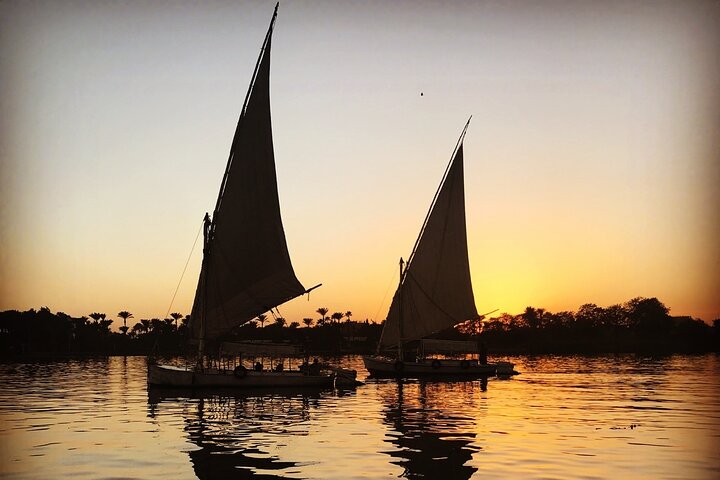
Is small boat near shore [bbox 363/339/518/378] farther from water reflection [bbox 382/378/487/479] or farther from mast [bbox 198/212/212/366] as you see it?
mast [bbox 198/212/212/366]

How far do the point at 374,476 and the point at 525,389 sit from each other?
33392 millimetres

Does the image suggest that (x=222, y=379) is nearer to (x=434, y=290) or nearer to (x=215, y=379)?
(x=215, y=379)

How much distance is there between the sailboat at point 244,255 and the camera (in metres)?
45.2

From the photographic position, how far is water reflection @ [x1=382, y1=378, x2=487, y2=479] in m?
Result: 20.1

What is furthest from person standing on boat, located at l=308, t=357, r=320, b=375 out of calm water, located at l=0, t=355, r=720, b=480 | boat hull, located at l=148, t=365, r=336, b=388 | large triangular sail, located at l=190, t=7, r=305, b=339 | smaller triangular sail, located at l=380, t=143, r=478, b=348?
smaller triangular sail, located at l=380, t=143, r=478, b=348

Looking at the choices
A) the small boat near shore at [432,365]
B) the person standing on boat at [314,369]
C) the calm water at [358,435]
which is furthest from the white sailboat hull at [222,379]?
the small boat near shore at [432,365]

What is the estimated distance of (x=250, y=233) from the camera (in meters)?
45.3

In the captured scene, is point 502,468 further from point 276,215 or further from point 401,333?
point 401,333

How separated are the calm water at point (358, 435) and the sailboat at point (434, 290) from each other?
721 inches

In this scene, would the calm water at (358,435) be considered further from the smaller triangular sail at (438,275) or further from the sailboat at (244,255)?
the smaller triangular sail at (438,275)

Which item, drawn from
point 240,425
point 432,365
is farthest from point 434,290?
point 240,425

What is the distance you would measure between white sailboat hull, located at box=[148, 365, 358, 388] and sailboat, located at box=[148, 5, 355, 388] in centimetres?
5

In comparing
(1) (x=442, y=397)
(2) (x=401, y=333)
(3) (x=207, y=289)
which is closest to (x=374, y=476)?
(1) (x=442, y=397)

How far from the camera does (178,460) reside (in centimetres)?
2116
